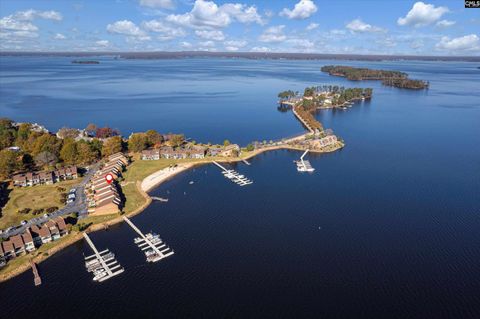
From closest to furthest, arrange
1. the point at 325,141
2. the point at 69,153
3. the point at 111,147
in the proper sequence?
the point at 69,153 < the point at 111,147 < the point at 325,141

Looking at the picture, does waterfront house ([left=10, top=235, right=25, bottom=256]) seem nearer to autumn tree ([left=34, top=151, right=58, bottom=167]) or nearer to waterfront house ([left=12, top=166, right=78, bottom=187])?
waterfront house ([left=12, top=166, right=78, bottom=187])

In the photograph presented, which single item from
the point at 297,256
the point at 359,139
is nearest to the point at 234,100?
the point at 359,139

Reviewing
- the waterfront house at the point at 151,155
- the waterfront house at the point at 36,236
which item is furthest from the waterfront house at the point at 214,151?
the waterfront house at the point at 36,236

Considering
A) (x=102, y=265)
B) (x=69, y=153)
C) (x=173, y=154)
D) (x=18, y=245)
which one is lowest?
(x=102, y=265)

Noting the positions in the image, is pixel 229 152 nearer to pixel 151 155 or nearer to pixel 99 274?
pixel 151 155

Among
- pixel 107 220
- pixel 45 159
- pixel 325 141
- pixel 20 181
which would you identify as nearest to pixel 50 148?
pixel 45 159

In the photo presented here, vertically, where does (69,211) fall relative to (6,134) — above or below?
below

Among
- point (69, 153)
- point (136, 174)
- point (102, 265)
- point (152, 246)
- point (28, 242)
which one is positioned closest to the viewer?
point (102, 265)

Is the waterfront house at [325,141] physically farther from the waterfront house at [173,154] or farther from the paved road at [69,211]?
the paved road at [69,211]
